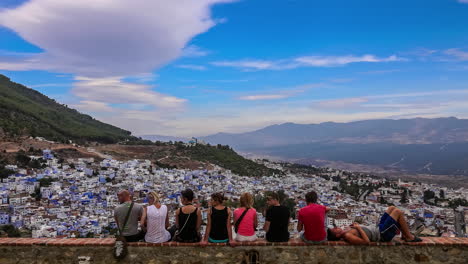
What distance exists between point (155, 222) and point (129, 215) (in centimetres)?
33

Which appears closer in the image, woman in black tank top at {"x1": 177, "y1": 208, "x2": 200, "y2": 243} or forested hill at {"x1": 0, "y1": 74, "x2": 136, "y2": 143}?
woman in black tank top at {"x1": 177, "y1": 208, "x2": 200, "y2": 243}

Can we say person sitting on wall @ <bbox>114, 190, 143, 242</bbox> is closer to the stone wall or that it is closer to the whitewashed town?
the stone wall

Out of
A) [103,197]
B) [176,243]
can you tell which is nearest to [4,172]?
[103,197]

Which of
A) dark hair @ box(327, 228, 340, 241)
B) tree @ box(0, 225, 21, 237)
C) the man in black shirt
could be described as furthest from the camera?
tree @ box(0, 225, 21, 237)

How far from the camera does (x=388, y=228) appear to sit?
4.43m

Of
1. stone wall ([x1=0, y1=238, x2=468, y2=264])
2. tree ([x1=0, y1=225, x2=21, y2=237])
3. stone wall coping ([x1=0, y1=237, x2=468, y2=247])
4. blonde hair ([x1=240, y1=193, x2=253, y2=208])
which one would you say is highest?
blonde hair ([x1=240, y1=193, x2=253, y2=208])

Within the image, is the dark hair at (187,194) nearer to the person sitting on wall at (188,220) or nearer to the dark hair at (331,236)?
the person sitting on wall at (188,220)

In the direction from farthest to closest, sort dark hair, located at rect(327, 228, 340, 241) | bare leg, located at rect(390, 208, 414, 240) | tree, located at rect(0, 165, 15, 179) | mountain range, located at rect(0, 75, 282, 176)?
mountain range, located at rect(0, 75, 282, 176)
tree, located at rect(0, 165, 15, 179)
dark hair, located at rect(327, 228, 340, 241)
bare leg, located at rect(390, 208, 414, 240)

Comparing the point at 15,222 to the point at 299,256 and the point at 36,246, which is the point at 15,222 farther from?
the point at 299,256

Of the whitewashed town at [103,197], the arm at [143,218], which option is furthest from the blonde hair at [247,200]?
the whitewashed town at [103,197]

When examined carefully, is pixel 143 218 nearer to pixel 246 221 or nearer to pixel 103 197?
pixel 246 221

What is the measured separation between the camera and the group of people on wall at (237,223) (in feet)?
14.5

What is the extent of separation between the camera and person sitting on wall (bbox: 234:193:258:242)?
4.46 meters

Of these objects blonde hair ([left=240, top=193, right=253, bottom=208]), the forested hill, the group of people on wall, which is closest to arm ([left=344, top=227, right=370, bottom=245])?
the group of people on wall
